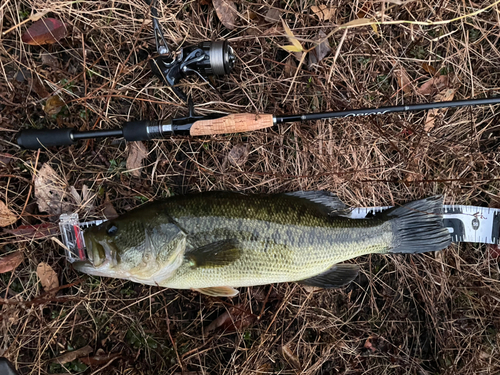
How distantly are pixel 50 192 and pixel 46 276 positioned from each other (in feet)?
2.25

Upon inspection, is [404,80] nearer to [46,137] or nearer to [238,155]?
[238,155]

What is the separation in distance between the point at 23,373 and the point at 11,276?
779mm

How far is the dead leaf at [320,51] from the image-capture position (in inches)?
106

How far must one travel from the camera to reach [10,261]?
2.64 m

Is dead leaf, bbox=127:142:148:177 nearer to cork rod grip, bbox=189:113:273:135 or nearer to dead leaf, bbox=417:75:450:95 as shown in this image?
cork rod grip, bbox=189:113:273:135

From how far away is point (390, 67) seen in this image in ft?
9.19

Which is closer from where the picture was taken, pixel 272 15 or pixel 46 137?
pixel 46 137

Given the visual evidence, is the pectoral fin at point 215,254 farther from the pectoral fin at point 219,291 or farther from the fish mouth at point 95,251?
the fish mouth at point 95,251

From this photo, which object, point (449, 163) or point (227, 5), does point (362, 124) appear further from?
point (227, 5)

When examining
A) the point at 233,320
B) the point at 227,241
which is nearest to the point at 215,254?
the point at 227,241

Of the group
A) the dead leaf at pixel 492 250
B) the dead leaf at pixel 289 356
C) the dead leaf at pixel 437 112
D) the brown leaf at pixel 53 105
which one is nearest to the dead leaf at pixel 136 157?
the brown leaf at pixel 53 105

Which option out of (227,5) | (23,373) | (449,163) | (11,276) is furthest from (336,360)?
(227,5)

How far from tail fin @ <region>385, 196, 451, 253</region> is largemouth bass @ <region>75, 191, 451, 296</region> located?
15cm

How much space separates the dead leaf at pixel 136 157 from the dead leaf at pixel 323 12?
1.84 meters
